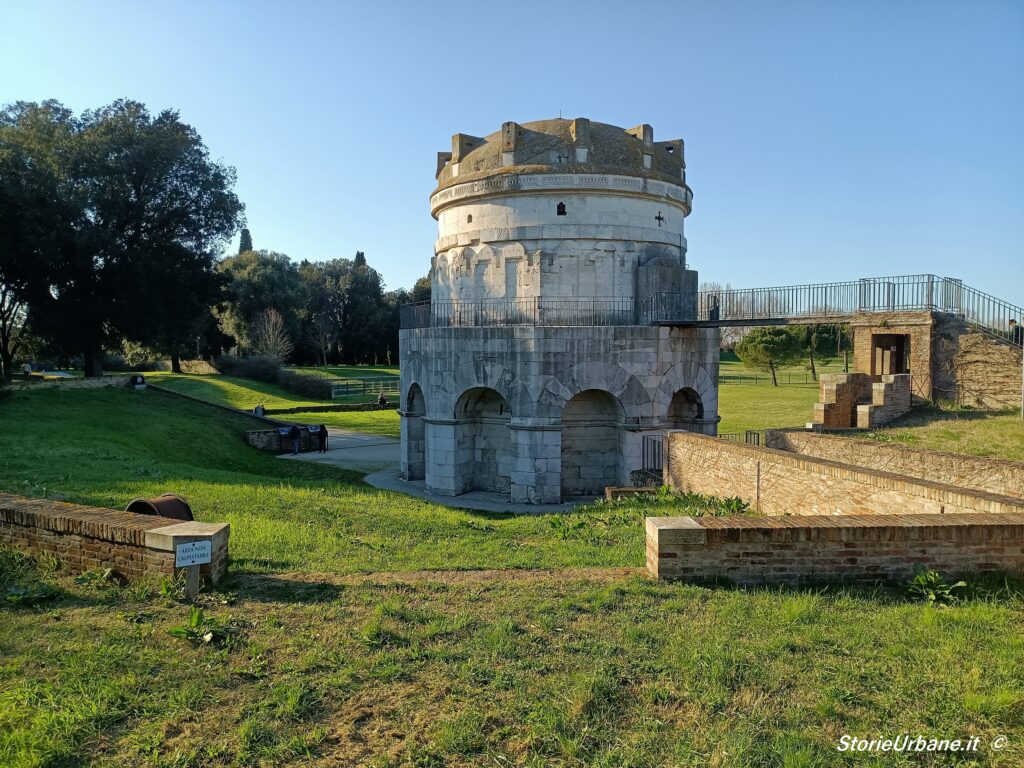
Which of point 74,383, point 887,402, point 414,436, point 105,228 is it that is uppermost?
point 105,228

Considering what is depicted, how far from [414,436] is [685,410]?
333 inches

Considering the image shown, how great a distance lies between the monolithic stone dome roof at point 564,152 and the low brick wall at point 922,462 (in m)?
8.91

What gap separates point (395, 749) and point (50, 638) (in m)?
3.48

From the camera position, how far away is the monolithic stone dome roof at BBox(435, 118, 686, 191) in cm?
1994

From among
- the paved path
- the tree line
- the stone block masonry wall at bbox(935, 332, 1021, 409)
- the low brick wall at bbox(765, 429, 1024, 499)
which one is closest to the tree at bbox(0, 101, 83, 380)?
the tree line

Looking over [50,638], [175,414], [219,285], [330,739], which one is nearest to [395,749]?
[330,739]

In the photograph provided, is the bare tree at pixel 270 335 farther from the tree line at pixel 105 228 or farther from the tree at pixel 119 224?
the tree at pixel 119 224

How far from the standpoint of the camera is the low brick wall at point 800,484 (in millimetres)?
8862

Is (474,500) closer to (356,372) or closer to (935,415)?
(935,415)

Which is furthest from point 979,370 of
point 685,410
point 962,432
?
point 685,410

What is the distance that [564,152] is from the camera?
20031mm

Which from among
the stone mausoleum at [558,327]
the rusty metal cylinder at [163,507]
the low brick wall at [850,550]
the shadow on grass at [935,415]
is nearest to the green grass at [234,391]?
the stone mausoleum at [558,327]

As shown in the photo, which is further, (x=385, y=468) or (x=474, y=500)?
(x=385, y=468)

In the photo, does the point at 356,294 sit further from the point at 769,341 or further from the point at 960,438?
the point at 960,438
